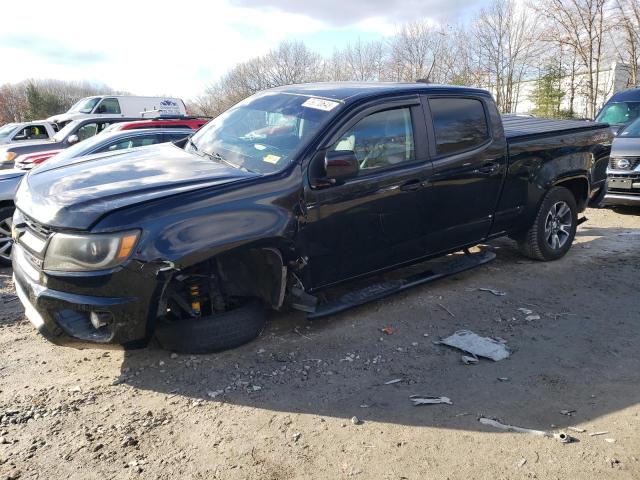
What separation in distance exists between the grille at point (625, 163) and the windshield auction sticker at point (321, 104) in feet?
21.3

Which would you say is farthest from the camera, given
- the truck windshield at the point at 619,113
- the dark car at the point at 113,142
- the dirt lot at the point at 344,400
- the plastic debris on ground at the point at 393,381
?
the truck windshield at the point at 619,113

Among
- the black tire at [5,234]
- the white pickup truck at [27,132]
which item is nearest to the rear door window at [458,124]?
the black tire at [5,234]

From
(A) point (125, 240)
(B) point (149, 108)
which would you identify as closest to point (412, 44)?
(B) point (149, 108)

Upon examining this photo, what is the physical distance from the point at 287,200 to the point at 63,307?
1.56 m

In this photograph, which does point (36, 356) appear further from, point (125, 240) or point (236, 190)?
point (236, 190)

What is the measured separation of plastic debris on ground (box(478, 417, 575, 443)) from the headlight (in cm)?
233

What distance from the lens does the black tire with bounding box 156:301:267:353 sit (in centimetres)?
354

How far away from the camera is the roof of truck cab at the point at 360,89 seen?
13.3 feet

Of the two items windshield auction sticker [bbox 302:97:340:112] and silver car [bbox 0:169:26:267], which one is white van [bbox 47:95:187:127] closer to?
silver car [bbox 0:169:26:267]

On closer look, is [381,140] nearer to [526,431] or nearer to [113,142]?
[526,431]

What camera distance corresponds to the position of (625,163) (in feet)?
27.1

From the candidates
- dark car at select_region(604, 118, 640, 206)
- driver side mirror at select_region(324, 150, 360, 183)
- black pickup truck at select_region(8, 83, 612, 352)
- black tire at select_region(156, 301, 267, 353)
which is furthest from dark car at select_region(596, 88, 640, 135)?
black tire at select_region(156, 301, 267, 353)

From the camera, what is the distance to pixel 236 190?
3.36 m

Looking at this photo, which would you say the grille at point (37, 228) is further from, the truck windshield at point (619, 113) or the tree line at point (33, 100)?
the tree line at point (33, 100)
